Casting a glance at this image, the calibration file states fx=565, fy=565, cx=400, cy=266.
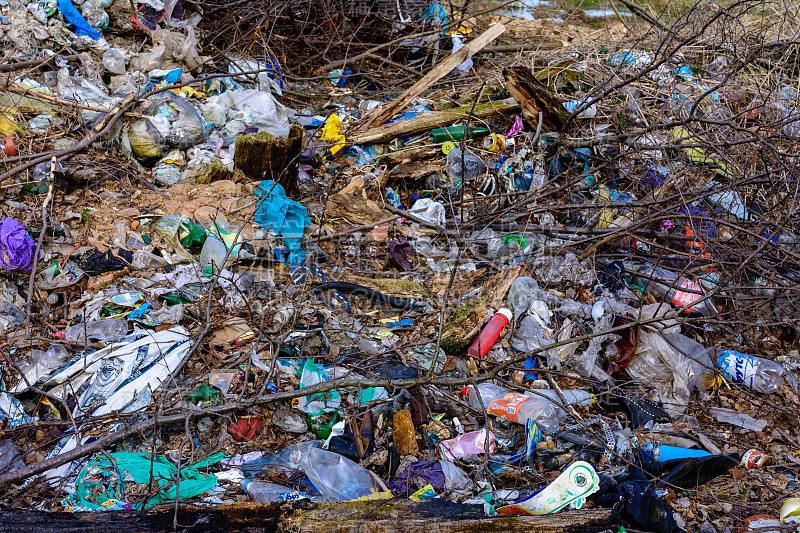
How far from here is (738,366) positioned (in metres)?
3.20

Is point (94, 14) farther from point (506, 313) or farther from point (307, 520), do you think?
point (307, 520)

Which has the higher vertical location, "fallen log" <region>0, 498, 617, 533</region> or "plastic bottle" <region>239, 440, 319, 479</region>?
"fallen log" <region>0, 498, 617, 533</region>

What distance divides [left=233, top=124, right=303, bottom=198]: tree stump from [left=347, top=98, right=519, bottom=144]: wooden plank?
0.78 metres

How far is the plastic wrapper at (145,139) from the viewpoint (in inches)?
167

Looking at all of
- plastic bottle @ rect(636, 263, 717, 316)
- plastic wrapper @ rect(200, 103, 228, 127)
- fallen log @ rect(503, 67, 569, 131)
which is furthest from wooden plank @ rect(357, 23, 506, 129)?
plastic bottle @ rect(636, 263, 717, 316)

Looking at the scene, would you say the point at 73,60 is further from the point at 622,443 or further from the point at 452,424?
the point at 622,443

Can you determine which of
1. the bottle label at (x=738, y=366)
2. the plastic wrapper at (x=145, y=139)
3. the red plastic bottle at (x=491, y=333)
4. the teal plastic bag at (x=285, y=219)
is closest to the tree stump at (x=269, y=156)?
the teal plastic bag at (x=285, y=219)

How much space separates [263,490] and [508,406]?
3.92ft

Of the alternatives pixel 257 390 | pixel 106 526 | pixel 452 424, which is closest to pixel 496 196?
pixel 452 424

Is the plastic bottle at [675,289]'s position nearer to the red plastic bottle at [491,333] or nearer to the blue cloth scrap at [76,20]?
the red plastic bottle at [491,333]

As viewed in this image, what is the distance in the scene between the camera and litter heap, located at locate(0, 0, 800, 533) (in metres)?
2.43

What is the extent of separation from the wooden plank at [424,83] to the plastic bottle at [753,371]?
3.35m

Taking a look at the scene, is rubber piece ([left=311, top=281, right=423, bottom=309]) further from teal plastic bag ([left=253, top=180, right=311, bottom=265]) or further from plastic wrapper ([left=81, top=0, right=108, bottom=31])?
plastic wrapper ([left=81, top=0, right=108, bottom=31])

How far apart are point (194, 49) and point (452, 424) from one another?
4.39 metres
